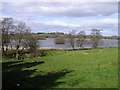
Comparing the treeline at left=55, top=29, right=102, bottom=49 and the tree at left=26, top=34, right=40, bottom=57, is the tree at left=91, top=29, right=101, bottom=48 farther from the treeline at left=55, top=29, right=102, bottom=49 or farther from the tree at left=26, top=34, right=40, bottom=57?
the tree at left=26, top=34, right=40, bottom=57

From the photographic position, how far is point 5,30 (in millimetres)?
58656

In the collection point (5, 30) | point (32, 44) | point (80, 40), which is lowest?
point (32, 44)

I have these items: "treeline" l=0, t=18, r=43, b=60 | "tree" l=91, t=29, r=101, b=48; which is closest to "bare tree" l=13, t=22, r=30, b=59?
"treeline" l=0, t=18, r=43, b=60

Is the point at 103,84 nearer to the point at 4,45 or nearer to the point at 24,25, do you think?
the point at 4,45

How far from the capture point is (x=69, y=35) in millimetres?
99312

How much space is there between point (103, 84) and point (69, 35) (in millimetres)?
79333

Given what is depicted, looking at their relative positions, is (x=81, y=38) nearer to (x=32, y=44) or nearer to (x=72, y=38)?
→ (x=72, y=38)

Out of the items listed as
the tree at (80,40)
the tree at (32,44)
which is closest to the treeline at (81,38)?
the tree at (80,40)

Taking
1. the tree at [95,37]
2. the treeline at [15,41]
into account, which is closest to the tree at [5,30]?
the treeline at [15,41]

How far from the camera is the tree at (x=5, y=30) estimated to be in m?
58.1

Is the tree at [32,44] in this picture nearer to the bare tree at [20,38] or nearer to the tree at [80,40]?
the bare tree at [20,38]

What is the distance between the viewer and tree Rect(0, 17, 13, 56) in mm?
58125

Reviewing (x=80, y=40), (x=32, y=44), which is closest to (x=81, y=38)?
(x=80, y=40)

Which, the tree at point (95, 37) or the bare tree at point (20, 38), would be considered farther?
the tree at point (95, 37)
